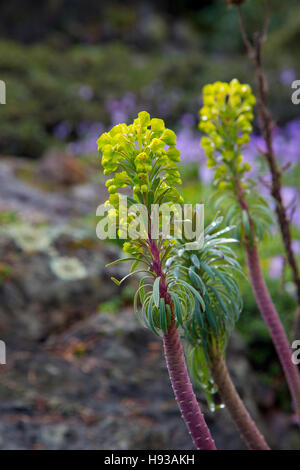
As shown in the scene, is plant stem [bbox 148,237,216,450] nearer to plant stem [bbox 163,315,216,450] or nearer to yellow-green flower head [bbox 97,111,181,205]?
plant stem [bbox 163,315,216,450]

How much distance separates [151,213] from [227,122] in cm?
56

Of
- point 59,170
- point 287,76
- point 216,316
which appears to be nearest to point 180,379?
point 216,316

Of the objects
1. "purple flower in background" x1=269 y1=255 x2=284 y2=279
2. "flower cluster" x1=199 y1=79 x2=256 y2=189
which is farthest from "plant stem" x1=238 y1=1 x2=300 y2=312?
"purple flower in background" x1=269 y1=255 x2=284 y2=279

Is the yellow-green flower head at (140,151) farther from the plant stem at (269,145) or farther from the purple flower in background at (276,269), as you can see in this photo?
the purple flower in background at (276,269)

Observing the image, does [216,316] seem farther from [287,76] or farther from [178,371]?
[287,76]

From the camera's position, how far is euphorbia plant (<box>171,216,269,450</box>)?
1.20m

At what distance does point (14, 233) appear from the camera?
9.66 ft

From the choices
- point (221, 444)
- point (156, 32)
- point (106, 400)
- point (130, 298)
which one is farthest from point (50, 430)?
point (156, 32)

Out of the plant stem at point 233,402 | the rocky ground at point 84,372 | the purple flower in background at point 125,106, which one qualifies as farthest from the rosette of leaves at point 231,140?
the purple flower in background at point 125,106

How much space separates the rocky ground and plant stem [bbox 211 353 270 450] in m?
0.84

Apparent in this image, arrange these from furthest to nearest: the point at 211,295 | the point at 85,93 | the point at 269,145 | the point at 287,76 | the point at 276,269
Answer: the point at 85,93
the point at 287,76
the point at 276,269
the point at 269,145
the point at 211,295

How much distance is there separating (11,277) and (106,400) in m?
0.93

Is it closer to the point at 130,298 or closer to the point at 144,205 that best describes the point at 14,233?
the point at 130,298

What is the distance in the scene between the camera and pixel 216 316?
4.09 feet
